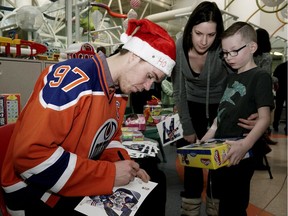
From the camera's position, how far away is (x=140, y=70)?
962 millimetres

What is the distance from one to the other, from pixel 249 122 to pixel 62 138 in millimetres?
855

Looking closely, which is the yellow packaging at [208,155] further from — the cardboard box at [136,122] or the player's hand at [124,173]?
the cardboard box at [136,122]

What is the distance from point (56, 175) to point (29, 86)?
3.91ft

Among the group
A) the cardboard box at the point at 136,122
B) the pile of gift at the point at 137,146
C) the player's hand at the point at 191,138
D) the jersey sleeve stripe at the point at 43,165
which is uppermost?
the jersey sleeve stripe at the point at 43,165

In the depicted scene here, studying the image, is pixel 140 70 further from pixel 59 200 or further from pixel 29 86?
pixel 29 86

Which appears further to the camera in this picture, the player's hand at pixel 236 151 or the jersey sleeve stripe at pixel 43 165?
the player's hand at pixel 236 151

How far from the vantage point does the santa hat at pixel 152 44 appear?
95 cm

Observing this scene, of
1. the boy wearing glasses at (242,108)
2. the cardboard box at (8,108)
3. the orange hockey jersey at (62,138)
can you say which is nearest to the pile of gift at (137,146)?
the boy wearing glasses at (242,108)

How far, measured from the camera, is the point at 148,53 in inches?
37.4

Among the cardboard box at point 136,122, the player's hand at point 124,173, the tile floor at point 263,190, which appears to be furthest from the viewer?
the cardboard box at point 136,122

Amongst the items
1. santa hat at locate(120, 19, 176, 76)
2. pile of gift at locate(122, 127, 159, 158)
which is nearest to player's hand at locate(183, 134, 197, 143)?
pile of gift at locate(122, 127, 159, 158)

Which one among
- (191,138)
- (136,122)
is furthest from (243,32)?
(136,122)

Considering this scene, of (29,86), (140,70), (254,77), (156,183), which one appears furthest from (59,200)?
(29,86)

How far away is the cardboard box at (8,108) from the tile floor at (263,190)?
1197 mm
